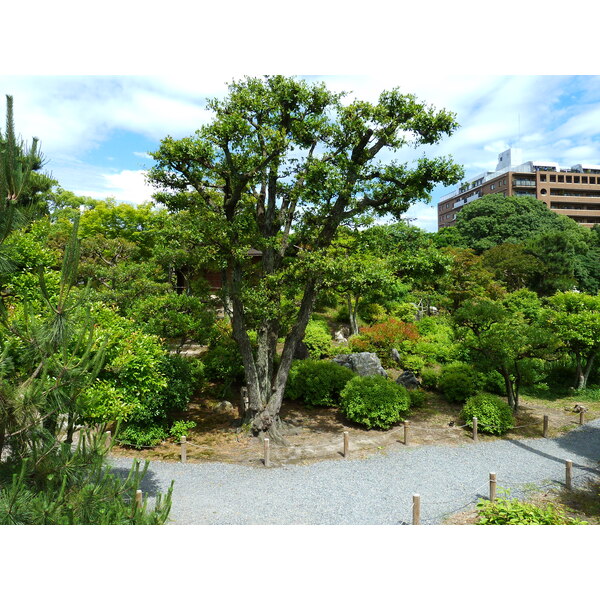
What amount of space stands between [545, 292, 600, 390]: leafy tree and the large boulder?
17.7 feet

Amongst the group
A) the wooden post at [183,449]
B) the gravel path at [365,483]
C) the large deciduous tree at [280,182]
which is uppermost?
the large deciduous tree at [280,182]

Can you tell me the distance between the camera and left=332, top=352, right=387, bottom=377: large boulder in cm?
1239

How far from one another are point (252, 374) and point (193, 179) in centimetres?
457

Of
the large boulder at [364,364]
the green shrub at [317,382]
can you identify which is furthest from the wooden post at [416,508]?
the large boulder at [364,364]

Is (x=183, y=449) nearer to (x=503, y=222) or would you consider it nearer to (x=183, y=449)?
(x=183, y=449)

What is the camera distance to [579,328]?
12.2 metres

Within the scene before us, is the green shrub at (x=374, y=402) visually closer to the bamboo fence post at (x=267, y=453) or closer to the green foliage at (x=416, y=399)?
the green foliage at (x=416, y=399)

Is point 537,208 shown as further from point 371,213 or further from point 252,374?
point 252,374

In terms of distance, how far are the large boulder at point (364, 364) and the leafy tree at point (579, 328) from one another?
5390mm

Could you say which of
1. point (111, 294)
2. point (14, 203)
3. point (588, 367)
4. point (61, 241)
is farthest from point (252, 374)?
point (588, 367)

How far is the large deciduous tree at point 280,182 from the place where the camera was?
26.4ft

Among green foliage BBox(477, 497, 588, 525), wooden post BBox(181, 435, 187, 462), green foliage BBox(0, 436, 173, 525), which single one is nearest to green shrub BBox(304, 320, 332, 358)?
wooden post BBox(181, 435, 187, 462)

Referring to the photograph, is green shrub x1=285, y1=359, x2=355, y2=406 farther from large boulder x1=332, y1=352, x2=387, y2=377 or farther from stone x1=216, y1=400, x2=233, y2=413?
stone x1=216, y1=400, x2=233, y2=413

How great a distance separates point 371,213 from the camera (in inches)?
377
